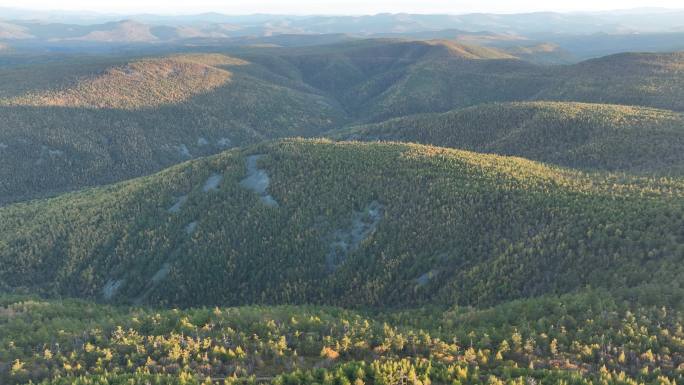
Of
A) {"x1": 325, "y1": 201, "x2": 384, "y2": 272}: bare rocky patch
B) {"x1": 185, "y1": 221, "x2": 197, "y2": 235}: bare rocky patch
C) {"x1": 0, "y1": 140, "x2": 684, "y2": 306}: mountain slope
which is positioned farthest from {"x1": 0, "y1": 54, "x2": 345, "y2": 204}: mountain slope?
{"x1": 325, "y1": 201, "x2": 384, "y2": 272}: bare rocky patch

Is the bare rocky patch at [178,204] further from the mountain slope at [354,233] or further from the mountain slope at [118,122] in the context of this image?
the mountain slope at [118,122]

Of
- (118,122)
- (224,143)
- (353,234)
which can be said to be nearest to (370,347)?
(353,234)

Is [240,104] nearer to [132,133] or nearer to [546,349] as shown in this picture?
[132,133]

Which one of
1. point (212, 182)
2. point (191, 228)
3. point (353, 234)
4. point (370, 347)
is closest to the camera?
point (370, 347)

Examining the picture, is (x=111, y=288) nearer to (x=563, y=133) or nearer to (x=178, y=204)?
(x=178, y=204)

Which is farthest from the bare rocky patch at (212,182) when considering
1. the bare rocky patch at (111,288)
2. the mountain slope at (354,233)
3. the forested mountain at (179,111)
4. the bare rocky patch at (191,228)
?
the forested mountain at (179,111)

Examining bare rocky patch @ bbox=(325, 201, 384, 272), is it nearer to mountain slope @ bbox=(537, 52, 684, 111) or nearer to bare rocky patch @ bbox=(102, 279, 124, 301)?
bare rocky patch @ bbox=(102, 279, 124, 301)

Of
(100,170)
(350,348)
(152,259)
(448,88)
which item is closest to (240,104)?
(100,170)
